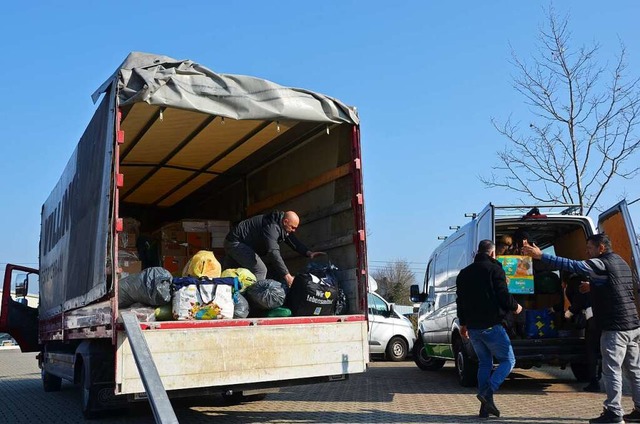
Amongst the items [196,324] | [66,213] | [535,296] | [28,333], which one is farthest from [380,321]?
[196,324]

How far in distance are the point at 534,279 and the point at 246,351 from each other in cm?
503

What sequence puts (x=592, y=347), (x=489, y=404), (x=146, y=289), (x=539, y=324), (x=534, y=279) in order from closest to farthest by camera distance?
(x=146, y=289) → (x=489, y=404) → (x=592, y=347) → (x=539, y=324) → (x=534, y=279)

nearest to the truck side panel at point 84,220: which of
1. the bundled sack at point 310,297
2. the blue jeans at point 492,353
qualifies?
the bundled sack at point 310,297

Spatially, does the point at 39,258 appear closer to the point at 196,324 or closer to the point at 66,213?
the point at 66,213

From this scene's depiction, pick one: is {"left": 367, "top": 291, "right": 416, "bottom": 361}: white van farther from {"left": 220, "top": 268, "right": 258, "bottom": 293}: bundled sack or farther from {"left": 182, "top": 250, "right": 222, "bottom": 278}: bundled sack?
{"left": 182, "top": 250, "right": 222, "bottom": 278}: bundled sack

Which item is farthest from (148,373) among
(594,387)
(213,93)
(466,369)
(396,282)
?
(396,282)

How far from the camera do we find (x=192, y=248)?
10078 mm

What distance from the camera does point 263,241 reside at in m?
7.79

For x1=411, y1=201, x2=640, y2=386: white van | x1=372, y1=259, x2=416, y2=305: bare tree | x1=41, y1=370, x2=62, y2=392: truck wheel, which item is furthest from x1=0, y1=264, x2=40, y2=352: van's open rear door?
x1=372, y1=259, x2=416, y2=305: bare tree

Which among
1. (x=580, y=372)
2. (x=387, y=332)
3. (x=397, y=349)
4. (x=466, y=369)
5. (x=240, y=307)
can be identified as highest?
(x=240, y=307)

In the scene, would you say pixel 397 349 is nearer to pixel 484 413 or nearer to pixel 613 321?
pixel 484 413

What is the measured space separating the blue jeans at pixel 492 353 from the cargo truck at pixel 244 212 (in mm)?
1235

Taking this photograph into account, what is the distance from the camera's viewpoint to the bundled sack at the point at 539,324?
8.74 meters

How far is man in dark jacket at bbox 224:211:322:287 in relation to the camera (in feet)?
25.1
